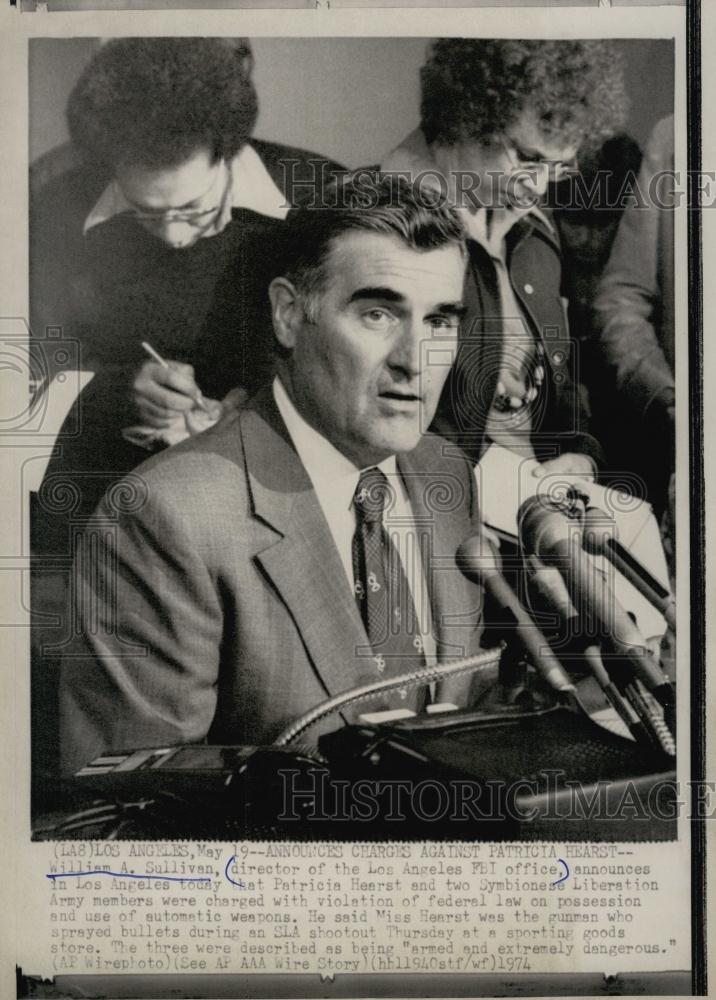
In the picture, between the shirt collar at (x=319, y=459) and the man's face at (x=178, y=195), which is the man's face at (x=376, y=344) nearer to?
the shirt collar at (x=319, y=459)

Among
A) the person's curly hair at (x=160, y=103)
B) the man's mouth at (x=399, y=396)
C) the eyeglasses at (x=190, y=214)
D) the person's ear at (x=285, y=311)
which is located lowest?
the man's mouth at (x=399, y=396)

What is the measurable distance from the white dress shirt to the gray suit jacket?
1.1 inches

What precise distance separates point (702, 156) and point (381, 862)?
2439mm

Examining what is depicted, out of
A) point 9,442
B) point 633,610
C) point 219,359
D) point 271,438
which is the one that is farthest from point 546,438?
point 9,442

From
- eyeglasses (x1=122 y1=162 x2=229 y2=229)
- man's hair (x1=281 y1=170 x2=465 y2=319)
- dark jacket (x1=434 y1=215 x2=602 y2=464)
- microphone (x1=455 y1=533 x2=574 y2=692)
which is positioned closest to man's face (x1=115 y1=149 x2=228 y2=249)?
eyeglasses (x1=122 y1=162 x2=229 y2=229)

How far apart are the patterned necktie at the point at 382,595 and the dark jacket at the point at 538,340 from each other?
37cm

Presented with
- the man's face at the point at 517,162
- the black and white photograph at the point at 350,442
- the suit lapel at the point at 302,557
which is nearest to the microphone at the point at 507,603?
the black and white photograph at the point at 350,442

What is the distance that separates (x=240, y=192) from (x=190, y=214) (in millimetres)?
169

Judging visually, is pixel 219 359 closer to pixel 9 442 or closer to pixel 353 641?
pixel 9 442

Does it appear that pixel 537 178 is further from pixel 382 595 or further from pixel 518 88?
pixel 382 595

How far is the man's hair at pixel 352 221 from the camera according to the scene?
298 centimetres

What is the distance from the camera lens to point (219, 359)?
9.83 ft

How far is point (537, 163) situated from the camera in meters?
3.06

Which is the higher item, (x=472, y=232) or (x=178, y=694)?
(x=472, y=232)
